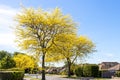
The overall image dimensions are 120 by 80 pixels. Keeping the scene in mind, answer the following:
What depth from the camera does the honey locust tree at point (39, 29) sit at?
4706cm

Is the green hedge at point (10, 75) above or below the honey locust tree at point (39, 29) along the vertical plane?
below

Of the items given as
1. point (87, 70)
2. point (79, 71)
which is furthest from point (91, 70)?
point (79, 71)

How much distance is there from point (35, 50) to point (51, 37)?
3.17m

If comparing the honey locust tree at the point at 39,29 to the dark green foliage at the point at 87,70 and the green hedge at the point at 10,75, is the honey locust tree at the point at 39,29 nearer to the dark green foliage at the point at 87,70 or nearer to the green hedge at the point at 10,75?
the green hedge at the point at 10,75

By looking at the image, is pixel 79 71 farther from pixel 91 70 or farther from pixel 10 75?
pixel 10 75

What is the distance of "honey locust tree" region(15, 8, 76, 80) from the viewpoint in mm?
47062

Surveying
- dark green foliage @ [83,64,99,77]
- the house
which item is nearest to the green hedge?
dark green foliage @ [83,64,99,77]

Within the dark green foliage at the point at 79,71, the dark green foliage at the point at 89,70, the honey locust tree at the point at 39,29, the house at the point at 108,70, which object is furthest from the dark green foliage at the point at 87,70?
the honey locust tree at the point at 39,29

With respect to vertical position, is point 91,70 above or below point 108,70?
above

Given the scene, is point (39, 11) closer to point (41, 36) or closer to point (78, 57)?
point (41, 36)

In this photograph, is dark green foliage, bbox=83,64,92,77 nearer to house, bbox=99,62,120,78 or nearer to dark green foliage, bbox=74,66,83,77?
dark green foliage, bbox=74,66,83,77

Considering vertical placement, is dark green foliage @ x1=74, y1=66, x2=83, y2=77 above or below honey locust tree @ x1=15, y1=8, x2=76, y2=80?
below

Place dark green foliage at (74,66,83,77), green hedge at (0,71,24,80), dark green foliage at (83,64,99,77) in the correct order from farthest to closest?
dark green foliage at (74,66,83,77)
dark green foliage at (83,64,99,77)
green hedge at (0,71,24,80)

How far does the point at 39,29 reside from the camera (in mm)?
47344
